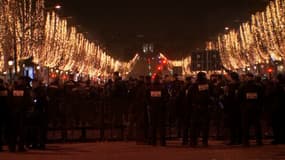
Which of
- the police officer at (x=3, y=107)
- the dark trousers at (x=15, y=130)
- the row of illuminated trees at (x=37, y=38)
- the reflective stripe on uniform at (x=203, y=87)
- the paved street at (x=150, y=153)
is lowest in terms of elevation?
the paved street at (x=150, y=153)

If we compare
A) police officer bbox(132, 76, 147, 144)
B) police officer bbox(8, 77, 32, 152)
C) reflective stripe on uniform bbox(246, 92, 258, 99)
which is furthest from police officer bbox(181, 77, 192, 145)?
police officer bbox(8, 77, 32, 152)

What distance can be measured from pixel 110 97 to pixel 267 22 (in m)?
44.5

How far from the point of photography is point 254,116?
23.2 meters

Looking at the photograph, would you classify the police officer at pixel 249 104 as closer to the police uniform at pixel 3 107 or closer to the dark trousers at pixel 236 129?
the dark trousers at pixel 236 129

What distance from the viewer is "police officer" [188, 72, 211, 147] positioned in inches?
906

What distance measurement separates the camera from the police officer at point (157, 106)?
938 inches

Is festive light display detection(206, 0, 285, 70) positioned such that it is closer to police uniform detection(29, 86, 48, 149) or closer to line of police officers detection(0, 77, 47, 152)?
police uniform detection(29, 86, 48, 149)

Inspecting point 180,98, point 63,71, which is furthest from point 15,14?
point 63,71

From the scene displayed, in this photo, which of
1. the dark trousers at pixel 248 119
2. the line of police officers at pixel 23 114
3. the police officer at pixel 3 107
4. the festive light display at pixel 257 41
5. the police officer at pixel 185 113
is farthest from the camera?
the festive light display at pixel 257 41

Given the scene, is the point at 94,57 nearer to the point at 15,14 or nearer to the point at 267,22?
the point at 267,22

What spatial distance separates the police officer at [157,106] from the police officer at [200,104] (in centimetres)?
101

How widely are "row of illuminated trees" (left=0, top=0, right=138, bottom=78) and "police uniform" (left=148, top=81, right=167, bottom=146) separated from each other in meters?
27.0

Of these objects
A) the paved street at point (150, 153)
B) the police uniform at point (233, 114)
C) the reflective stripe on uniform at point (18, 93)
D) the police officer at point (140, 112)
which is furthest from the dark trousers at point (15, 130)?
the police uniform at point (233, 114)

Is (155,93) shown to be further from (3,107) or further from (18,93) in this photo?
(3,107)
